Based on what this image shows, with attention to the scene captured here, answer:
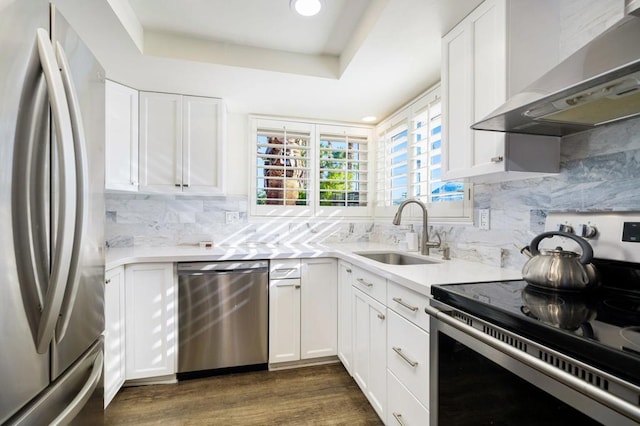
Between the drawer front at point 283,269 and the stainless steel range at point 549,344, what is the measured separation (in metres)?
1.34

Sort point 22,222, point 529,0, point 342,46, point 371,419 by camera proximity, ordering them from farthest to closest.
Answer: point 342,46
point 371,419
point 529,0
point 22,222

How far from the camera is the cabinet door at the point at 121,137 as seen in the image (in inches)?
84.7

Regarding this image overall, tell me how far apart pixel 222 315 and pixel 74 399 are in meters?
1.40

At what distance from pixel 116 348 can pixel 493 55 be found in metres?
2.69

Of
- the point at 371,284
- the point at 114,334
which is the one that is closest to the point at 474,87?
the point at 371,284

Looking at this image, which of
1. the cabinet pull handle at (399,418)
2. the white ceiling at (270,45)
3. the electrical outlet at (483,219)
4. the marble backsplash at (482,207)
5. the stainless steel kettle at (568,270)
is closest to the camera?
the stainless steel kettle at (568,270)

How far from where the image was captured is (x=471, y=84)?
1.46m

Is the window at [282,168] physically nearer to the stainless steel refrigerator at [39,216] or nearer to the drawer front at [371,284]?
the drawer front at [371,284]

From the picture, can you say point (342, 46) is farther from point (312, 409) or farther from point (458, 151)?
point (312, 409)

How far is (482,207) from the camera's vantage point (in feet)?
5.76

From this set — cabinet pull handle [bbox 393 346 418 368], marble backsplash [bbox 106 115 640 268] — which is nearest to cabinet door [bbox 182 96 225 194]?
marble backsplash [bbox 106 115 640 268]

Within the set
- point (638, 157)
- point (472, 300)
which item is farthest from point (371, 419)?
point (638, 157)

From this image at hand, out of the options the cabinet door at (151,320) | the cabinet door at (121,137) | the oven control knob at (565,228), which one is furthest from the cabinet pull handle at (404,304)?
the cabinet door at (121,137)

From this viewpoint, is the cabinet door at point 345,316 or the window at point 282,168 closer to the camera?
the cabinet door at point 345,316
